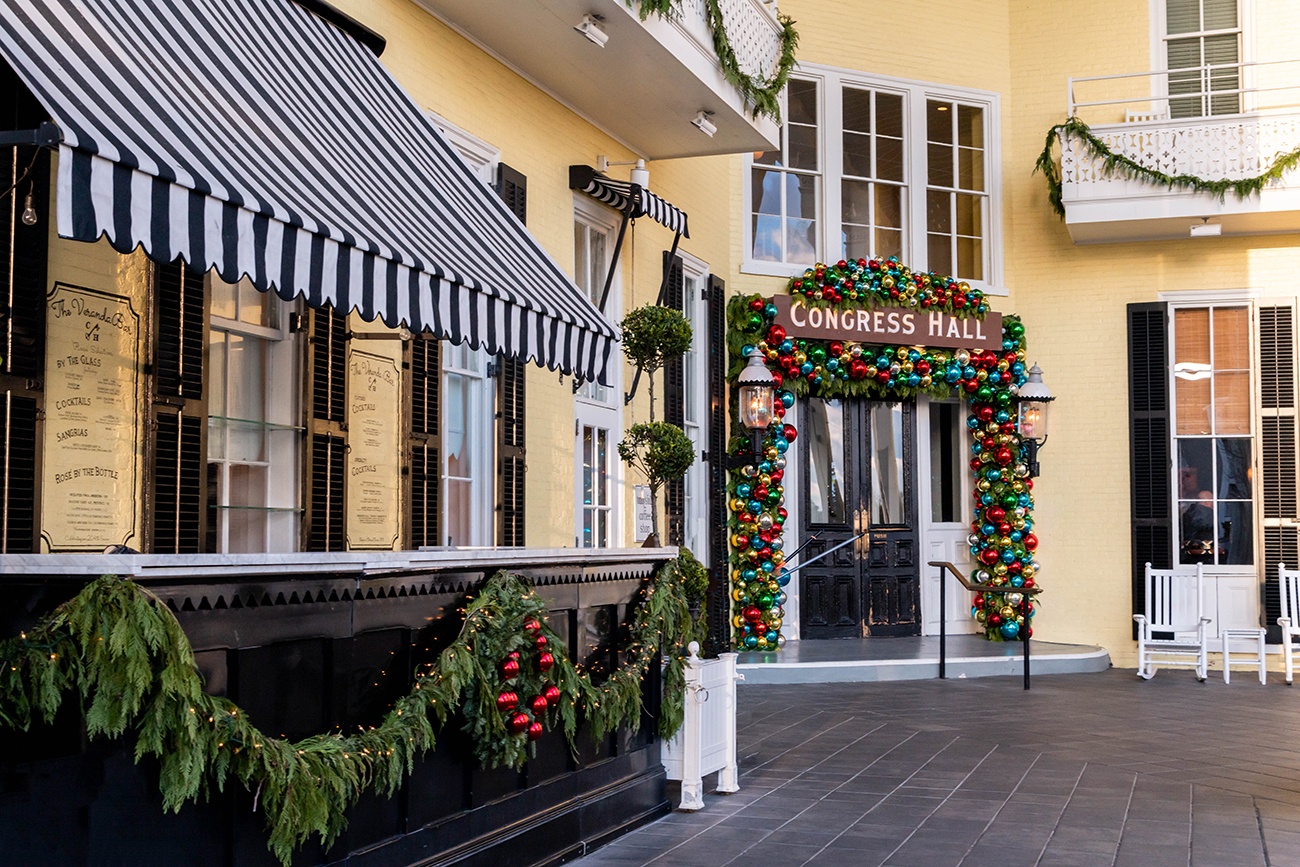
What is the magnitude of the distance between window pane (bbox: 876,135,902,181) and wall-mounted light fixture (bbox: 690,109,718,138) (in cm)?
388

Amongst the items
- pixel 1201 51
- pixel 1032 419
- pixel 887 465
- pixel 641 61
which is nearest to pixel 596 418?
pixel 641 61

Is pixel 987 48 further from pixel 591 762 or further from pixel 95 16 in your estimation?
pixel 95 16

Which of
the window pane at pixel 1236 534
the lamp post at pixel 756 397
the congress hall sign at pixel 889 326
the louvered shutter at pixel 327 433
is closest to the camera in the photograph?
the louvered shutter at pixel 327 433

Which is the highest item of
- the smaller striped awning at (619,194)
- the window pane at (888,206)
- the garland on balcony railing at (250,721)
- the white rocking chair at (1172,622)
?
the window pane at (888,206)

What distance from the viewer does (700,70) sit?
859 cm

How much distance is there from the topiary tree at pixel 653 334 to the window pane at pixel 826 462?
4353mm

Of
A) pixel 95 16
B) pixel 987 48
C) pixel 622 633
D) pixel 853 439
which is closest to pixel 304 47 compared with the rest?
pixel 95 16

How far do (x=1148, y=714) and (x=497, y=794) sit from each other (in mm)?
5904

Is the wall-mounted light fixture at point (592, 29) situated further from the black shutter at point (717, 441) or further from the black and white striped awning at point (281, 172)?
the black shutter at point (717, 441)

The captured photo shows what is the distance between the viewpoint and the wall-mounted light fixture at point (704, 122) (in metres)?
9.26

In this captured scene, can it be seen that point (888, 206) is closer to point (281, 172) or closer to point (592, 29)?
point (592, 29)

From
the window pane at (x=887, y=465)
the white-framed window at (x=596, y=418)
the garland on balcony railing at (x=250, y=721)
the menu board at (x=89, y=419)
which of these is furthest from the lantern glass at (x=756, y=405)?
the menu board at (x=89, y=419)

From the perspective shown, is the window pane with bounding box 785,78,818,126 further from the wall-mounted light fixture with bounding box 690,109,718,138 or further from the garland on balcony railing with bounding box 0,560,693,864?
the garland on balcony railing with bounding box 0,560,693,864

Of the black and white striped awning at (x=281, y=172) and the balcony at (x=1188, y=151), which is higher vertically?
the balcony at (x=1188, y=151)
